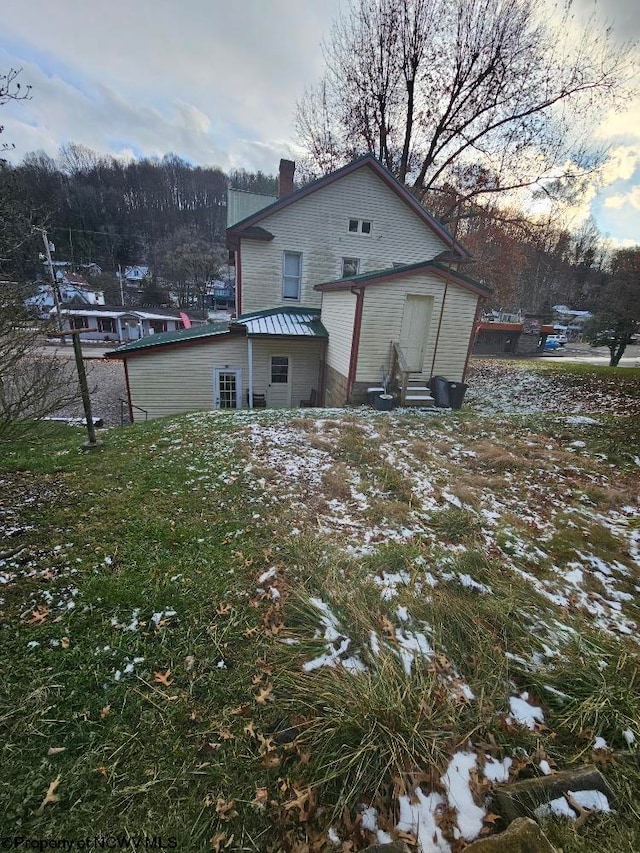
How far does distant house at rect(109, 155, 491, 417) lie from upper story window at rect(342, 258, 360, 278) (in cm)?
4

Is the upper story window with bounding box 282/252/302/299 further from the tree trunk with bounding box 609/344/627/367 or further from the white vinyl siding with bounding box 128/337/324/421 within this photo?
the tree trunk with bounding box 609/344/627/367

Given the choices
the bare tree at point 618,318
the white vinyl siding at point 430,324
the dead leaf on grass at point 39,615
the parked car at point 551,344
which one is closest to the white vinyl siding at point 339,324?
A: the white vinyl siding at point 430,324

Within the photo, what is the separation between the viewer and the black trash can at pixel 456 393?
37.2 ft

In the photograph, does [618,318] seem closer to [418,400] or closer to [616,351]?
[616,351]

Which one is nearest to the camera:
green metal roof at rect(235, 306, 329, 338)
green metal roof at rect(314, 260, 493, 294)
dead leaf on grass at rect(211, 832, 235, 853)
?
dead leaf on grass at rect(211, 832, 235, 853)

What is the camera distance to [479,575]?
370 cm

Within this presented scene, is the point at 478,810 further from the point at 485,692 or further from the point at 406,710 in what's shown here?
the point at 485,692

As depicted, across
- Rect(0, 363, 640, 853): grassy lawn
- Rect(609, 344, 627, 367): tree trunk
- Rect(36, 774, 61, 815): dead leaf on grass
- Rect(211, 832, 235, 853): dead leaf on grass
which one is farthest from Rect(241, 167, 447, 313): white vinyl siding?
Rect(211, 832, 235, 853): dead leaf on grass

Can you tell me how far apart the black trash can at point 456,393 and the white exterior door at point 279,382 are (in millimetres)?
5897

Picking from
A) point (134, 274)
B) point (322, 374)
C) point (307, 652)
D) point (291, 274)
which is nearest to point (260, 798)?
point (307, 652)

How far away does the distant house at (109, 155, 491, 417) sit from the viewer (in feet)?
35.1

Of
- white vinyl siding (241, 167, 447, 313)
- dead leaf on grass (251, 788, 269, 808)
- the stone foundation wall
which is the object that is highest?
white vinyl siding (241, 167, 447, 313)

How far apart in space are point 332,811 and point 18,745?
1.94 meters

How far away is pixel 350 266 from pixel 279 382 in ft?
18.8
